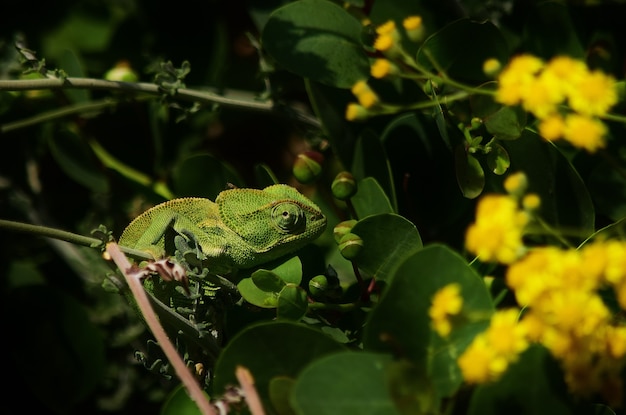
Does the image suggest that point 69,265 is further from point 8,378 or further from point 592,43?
point 592,43

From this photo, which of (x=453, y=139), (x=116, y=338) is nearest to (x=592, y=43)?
(x=453, y=139)

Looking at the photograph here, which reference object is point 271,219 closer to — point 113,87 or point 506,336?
point 113,87

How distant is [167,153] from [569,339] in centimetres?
107

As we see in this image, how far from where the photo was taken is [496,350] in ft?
2.26

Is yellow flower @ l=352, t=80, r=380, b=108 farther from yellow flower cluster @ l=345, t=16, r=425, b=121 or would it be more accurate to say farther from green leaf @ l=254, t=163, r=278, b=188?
green leaf @ l=254, t=163, r=278, b=188

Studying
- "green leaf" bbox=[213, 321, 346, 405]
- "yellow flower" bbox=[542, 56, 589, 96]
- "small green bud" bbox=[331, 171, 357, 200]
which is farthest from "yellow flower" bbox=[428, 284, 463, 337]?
"small green bud" bbox=[331, 171, 357, 200]

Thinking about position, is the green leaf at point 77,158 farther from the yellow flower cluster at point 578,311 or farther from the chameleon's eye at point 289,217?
the yellow flower cluster at point 578,311

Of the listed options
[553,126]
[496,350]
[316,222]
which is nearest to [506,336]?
[496,350]

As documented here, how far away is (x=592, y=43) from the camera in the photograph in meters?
1.16

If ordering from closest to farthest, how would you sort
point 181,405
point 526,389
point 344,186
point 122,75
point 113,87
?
point 526,389 → point 181,405 → point 344,186 → point 113,87 → point 122,75

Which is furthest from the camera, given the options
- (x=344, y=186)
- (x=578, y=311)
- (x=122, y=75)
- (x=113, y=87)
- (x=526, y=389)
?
(x=122, y=75)

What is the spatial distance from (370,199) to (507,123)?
0.68 ft

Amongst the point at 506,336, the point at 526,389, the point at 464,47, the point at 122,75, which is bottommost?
the point at 526,389

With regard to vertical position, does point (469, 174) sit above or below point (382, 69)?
below
